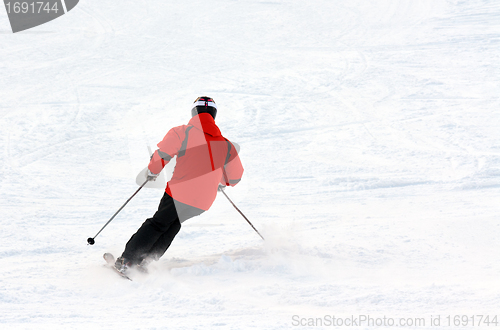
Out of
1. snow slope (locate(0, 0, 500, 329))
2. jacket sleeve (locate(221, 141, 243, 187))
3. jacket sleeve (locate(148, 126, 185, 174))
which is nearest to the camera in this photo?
snow slope (locate(0, 0, 500, 329))

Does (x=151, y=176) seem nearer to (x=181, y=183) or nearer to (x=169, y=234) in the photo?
(x=181, y=183)

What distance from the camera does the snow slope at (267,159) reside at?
10.6 ft

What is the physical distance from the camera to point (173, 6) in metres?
14.6

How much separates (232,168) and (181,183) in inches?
18.8

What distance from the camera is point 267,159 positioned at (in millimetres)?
6949

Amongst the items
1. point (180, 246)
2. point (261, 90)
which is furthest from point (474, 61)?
point (180, 246)

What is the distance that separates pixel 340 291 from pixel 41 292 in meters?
2.09

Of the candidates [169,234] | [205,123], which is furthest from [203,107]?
[169,234]

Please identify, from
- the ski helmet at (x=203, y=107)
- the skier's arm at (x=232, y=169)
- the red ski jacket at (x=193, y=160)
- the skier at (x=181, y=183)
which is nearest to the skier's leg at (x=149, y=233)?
the skier at (x=181, y=183)

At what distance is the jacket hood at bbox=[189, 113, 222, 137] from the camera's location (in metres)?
3.67

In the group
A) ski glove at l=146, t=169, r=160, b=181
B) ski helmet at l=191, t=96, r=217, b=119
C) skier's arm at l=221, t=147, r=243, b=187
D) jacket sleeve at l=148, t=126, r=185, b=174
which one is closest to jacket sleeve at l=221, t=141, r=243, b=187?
skier's arm at l=221, t=147, r=243, b=187

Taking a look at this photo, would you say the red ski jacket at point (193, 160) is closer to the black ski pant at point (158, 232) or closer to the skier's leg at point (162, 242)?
the black ski pant at point (158, 232)

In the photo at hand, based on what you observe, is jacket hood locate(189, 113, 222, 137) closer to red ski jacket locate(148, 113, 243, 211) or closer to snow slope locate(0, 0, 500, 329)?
red ski jacket locate(148, 113, 243, 211)

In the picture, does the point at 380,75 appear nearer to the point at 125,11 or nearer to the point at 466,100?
the point at 466,100
